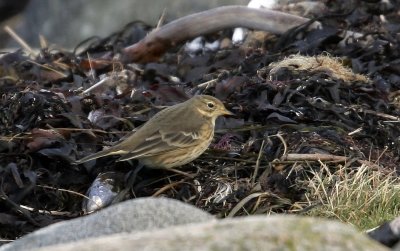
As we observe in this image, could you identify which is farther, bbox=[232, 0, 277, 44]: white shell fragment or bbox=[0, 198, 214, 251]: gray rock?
bbox=[232, 0, 277, 44]: white shell fragment

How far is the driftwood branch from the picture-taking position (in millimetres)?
9602

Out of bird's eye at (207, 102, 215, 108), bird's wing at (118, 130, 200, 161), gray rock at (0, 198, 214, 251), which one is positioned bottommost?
bird's wing at (118, 130, 200, 161)

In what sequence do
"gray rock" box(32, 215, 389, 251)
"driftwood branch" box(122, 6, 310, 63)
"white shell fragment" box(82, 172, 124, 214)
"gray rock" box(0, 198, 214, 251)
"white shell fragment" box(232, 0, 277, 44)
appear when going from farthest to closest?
"white shell fragment" box(232, 0, 277, 44), "driftwood branch" box(122, 6, 310, 63), "white shell fragment" box(82, 172, 124, 214), "gray rock" box(0, 198, 214, 251), "gray rock" box(32, 215, 389, 251)

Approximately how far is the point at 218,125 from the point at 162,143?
74 cm

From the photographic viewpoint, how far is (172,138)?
6.78 metres

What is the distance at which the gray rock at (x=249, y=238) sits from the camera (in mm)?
3312

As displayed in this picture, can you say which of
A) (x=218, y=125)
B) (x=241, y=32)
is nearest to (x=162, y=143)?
(x=218, y=125)

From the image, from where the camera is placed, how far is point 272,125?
7.12 m

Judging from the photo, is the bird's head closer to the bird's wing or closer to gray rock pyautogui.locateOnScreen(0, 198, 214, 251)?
the bird's wing

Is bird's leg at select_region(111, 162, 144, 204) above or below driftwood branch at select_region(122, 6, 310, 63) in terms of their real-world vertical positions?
above

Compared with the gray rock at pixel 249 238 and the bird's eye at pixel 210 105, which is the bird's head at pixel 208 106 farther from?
the gray rock at pixel 249 238

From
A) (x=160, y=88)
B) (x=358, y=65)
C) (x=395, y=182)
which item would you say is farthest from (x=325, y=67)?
(x=395, y=182)

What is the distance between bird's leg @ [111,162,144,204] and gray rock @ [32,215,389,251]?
3.01 meters

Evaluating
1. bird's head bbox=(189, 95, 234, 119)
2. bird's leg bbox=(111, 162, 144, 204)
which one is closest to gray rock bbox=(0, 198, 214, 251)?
bird's leg bbox=(111, 162, 144, 204)
